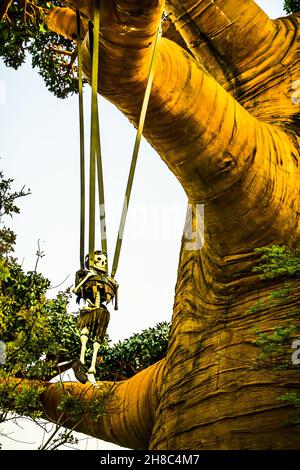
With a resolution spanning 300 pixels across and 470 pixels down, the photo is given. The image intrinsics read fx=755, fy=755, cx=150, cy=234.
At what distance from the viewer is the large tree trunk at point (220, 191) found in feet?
13.2

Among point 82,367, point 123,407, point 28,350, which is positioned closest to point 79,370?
point 82,367

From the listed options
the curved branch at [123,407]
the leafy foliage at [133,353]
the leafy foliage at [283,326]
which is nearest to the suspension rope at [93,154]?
the leafy foliage at [283,326]

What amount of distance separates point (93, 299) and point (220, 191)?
1.78m

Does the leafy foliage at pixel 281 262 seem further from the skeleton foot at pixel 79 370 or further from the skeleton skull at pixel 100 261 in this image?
the skeleton foot at pixel 79 370

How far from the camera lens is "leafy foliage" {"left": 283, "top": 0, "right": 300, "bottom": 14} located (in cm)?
824

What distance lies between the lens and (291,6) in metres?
8.29

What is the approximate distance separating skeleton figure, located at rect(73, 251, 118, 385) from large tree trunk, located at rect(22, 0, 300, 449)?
44.5 inches

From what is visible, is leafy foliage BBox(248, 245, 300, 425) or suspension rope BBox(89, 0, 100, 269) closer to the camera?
suspension rope BBox(89, 0, 100, 269)

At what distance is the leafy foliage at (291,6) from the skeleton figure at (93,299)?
6276 mm

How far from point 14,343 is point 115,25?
2427 millimetres

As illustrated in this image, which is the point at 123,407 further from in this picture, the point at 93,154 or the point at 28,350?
the point at 93,154

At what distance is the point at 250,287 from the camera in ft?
15.3

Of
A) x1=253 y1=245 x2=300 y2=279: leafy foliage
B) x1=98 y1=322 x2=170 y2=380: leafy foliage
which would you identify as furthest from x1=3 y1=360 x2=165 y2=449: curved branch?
x1=253 y1=245 x2=300 y2=279: leafy foliage

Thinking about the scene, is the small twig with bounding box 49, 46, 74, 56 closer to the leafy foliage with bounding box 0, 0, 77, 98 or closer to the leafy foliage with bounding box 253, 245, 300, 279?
the leafy foliage with bounding box 0, 0, 77, 98
